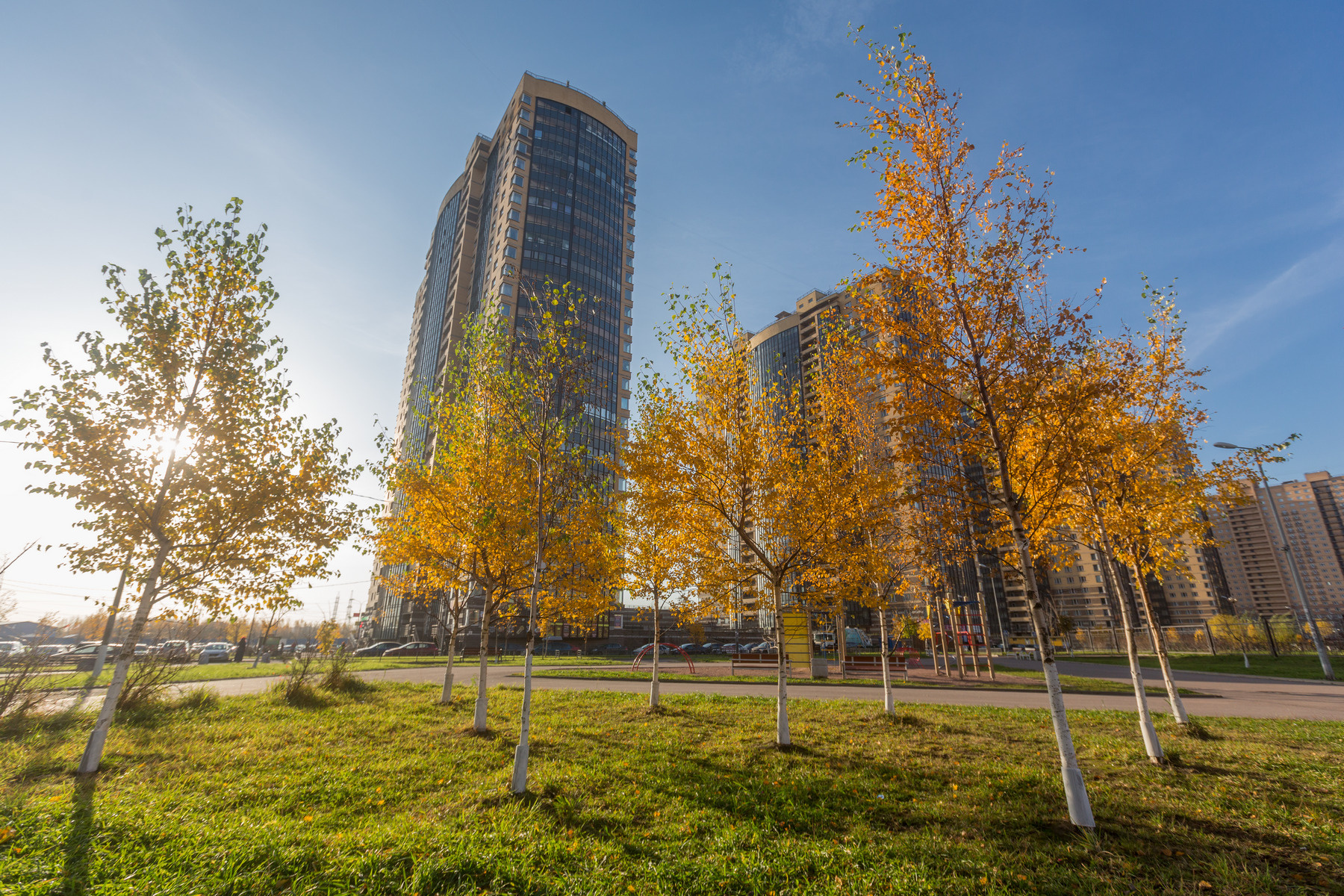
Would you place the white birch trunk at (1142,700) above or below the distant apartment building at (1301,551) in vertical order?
below

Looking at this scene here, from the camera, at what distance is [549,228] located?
75.6 metres

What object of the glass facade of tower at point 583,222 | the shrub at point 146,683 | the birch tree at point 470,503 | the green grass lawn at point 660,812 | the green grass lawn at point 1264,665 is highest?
the glass facade of tower at point 583,222

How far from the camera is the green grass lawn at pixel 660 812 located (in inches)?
205

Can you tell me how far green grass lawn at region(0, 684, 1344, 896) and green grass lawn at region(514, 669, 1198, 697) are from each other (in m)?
9.31

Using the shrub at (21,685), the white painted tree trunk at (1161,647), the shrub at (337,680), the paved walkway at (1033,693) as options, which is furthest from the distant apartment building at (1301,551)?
the shrub at (21,685)

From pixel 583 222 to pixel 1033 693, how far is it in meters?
78.7

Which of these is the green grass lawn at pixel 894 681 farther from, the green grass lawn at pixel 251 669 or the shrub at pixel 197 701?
the shrub at pixel 197 701

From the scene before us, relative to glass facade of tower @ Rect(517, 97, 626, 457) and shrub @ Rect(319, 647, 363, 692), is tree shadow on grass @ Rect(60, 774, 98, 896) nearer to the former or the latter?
shrub @ Rect(319, 647, 363, 692)

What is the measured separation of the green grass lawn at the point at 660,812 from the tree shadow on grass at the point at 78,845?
0.03m

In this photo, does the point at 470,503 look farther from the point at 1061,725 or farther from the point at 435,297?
the point at 435,297

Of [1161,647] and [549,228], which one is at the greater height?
[549,228]

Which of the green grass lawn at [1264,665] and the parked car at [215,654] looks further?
the parked car at [215,654]

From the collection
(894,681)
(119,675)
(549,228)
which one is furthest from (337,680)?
(549,228)

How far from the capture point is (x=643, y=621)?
234ft
